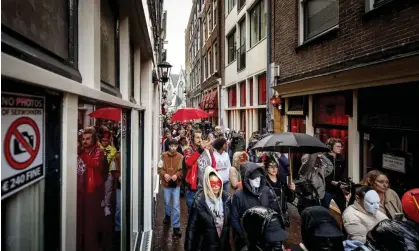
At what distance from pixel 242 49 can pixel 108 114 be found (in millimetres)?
15469

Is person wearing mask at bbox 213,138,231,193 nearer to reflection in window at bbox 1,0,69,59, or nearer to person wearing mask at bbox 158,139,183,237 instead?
person wearing mask at bbox 158,139,183,237

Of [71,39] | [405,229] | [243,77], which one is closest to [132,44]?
[71,39]

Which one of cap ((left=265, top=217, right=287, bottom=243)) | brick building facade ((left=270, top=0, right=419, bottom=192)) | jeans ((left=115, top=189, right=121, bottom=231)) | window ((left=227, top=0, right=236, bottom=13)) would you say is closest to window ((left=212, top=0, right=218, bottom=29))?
window ((left=227, top=0, right=236, bottom=13))

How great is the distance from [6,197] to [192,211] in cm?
292

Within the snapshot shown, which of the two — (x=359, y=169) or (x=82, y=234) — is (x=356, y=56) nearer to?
(x=359, y=169)

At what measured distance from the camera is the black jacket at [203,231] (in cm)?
383

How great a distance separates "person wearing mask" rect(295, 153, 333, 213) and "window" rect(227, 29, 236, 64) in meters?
14.3

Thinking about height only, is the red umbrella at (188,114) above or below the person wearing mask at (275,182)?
above

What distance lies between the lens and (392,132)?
20.5 feet

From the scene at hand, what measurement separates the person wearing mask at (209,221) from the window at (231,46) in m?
16.5

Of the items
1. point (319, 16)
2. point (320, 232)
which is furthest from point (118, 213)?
point (319, 16)

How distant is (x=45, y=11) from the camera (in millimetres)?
1655

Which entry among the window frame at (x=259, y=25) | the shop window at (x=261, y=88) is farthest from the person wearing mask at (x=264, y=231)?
the window frame at (x=259, y=25)

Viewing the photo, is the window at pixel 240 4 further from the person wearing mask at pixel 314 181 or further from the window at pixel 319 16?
the person wearing mask at pixel 314 181
